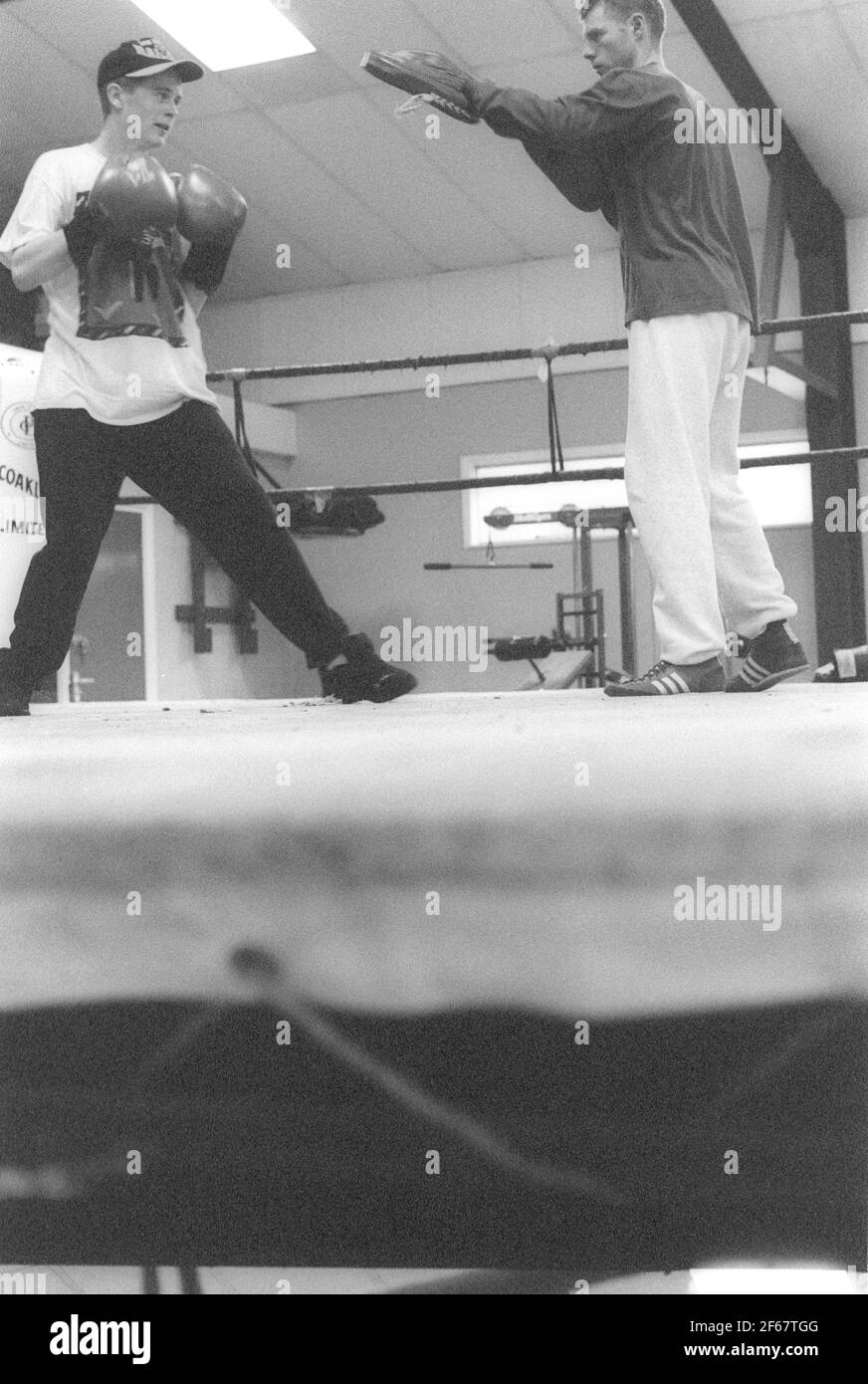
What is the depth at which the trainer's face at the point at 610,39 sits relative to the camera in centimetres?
148

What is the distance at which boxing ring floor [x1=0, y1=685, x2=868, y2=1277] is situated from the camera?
102 centimetres

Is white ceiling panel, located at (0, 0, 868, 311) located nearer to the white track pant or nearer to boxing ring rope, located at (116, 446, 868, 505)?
boxing ring rope, located at (116, 446, 868, 505)

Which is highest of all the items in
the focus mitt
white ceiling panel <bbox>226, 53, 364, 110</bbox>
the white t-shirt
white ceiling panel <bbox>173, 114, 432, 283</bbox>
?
white ceiling panel <bbox>226, 53, 364, 110</bbox>

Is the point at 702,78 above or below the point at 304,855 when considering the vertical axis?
above

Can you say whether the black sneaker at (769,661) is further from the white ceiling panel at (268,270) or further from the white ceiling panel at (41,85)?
the white ceiling panel at (268,270)

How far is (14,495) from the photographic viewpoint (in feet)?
7.68

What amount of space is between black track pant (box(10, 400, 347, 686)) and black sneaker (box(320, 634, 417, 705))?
1.0 inches

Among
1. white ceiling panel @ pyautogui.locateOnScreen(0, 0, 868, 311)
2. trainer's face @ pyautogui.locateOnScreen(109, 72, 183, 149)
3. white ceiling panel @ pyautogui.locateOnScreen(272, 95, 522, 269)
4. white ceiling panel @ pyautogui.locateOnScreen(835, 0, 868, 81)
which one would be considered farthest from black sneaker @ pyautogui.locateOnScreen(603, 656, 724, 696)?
white ceiling panel @ pyautogui.locateOnScreen(272, 95, 522, 269)

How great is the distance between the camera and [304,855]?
108 centimetres

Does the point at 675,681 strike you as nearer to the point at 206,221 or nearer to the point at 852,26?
the point at 206,221

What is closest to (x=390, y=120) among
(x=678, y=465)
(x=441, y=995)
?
(x=678, y=465)
